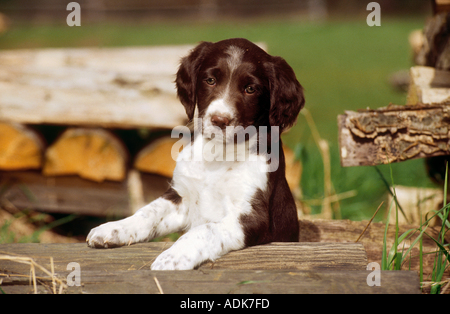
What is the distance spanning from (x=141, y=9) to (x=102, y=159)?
604 inches

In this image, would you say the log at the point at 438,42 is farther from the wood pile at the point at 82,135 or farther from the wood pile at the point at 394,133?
the wood pile at the point at 82,135

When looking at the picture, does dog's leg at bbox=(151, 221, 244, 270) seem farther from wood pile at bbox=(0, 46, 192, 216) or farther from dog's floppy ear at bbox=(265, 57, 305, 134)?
wood pile at bbox=(0, 46, 192, 216)

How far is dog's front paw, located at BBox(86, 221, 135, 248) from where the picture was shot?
6.80 ft

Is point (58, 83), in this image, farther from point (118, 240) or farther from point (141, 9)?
point (141, 9)

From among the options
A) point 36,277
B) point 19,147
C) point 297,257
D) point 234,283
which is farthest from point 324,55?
point 36,277

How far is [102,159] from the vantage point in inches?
155

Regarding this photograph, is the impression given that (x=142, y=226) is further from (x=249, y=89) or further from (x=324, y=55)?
(x=324, y=55)

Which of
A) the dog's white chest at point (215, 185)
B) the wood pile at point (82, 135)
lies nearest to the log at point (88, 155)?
the wood pile at point (82, 135)

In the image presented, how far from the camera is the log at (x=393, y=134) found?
240cm

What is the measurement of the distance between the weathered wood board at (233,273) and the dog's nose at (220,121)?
66cm

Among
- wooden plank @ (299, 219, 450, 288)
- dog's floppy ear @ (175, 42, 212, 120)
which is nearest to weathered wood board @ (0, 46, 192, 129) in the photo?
dog's floppy ear @ (175, 42, 212, 120)

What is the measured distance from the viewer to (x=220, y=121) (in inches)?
84.7
